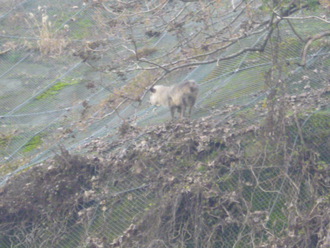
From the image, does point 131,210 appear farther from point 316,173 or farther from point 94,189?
point 316,173

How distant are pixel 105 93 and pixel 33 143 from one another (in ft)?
7.34

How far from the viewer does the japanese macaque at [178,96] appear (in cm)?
1072

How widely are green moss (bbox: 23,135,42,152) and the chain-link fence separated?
0.9 inches

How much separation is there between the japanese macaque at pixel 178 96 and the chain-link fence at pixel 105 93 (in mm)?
303

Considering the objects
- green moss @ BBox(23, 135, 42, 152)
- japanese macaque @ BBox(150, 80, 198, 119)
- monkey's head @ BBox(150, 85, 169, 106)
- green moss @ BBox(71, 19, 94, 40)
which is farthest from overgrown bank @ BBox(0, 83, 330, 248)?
green moss @ BBox(71, 19, 94, 40)

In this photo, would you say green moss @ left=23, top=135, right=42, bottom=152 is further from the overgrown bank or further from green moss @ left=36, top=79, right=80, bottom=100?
green moss @ left=36, top=79, right=80, bottom=100

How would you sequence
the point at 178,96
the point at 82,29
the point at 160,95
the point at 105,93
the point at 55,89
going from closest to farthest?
the point at 178,96, the point at 160,95, the point at 105,93, the point at 55,89, the point at 82,29

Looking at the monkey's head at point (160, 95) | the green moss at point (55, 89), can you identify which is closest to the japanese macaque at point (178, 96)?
the monkey's head at point (160, 95)

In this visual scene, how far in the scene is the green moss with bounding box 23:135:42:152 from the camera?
38.9 ft

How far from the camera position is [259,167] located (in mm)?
8906

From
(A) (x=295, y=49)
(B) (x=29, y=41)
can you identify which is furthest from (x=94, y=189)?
(B) (x=29, y=41)

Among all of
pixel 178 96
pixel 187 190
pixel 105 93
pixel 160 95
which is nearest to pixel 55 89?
pixel 105 93

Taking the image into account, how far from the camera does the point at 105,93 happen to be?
43.4ft

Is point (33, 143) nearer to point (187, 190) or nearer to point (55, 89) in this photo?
point (55, 89)
